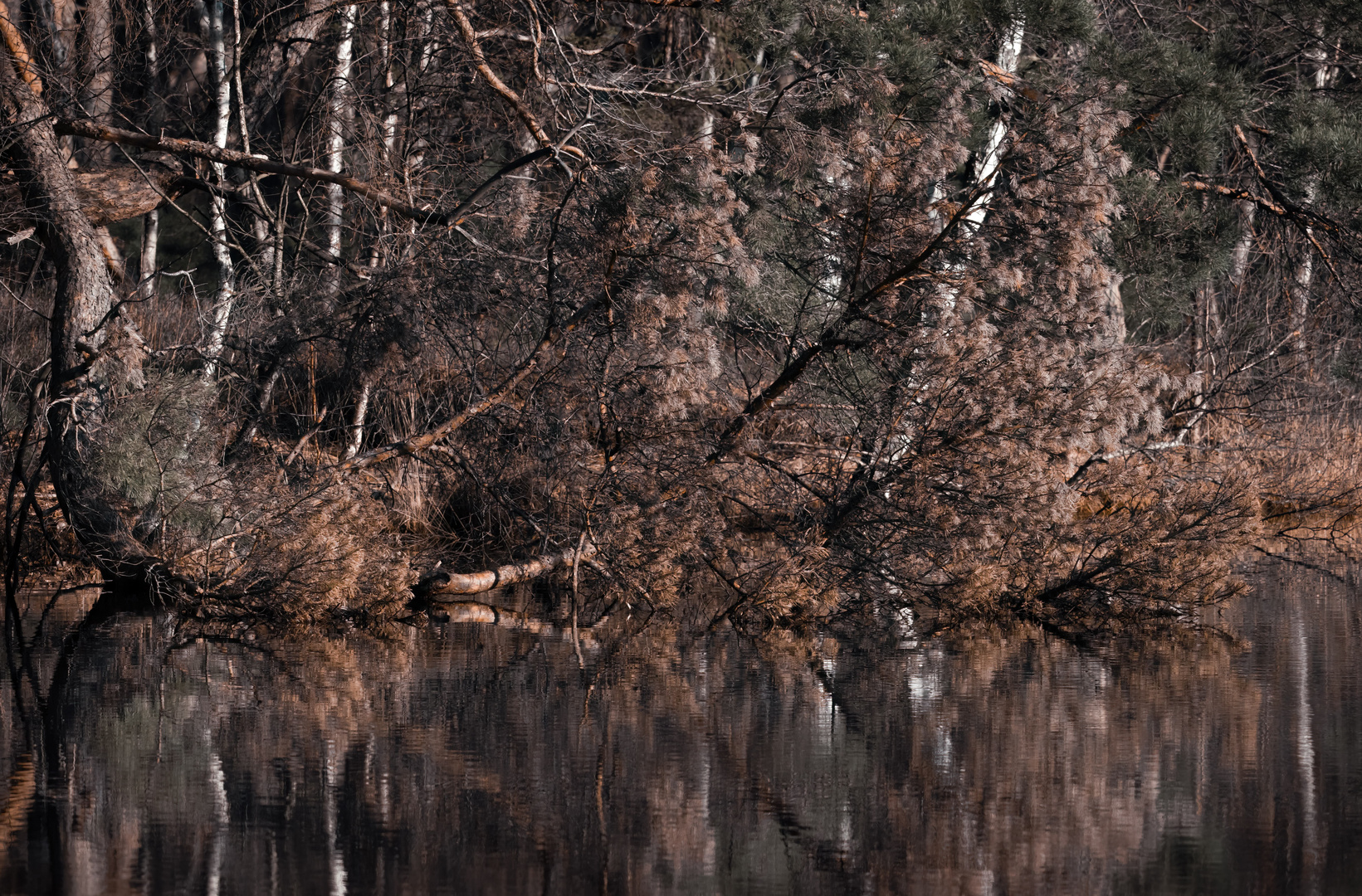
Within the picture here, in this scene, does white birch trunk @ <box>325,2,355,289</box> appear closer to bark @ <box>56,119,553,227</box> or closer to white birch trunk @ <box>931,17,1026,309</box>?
bark @ <box>56,119,553,227</box>

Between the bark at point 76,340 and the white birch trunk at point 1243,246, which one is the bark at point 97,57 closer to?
the bark at point 76,340

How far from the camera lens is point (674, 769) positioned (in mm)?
6336

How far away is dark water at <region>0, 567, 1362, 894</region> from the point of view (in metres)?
5.04

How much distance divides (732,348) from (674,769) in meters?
6.66

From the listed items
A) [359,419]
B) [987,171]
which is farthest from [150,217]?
[987,171]

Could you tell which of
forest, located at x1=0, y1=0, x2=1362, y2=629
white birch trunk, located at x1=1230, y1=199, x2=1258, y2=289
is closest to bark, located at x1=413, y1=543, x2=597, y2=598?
forest, located at x1=0, y1=0, x2=1362, y2=629

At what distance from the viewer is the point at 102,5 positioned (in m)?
15.8

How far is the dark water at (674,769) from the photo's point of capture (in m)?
5.04

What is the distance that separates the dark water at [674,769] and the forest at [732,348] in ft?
3.73

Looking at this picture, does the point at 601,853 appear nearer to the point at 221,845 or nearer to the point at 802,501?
the point at 221,845

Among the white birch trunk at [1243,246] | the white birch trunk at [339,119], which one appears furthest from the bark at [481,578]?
the white birch trunk at [1243,246]

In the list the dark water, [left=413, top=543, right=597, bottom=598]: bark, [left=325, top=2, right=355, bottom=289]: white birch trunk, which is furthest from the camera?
[left=325, top=2, right=355, bottom=289]: white birch trunk

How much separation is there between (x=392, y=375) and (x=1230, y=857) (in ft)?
26.8

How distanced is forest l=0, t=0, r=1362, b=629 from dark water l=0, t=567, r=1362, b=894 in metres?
1.14
